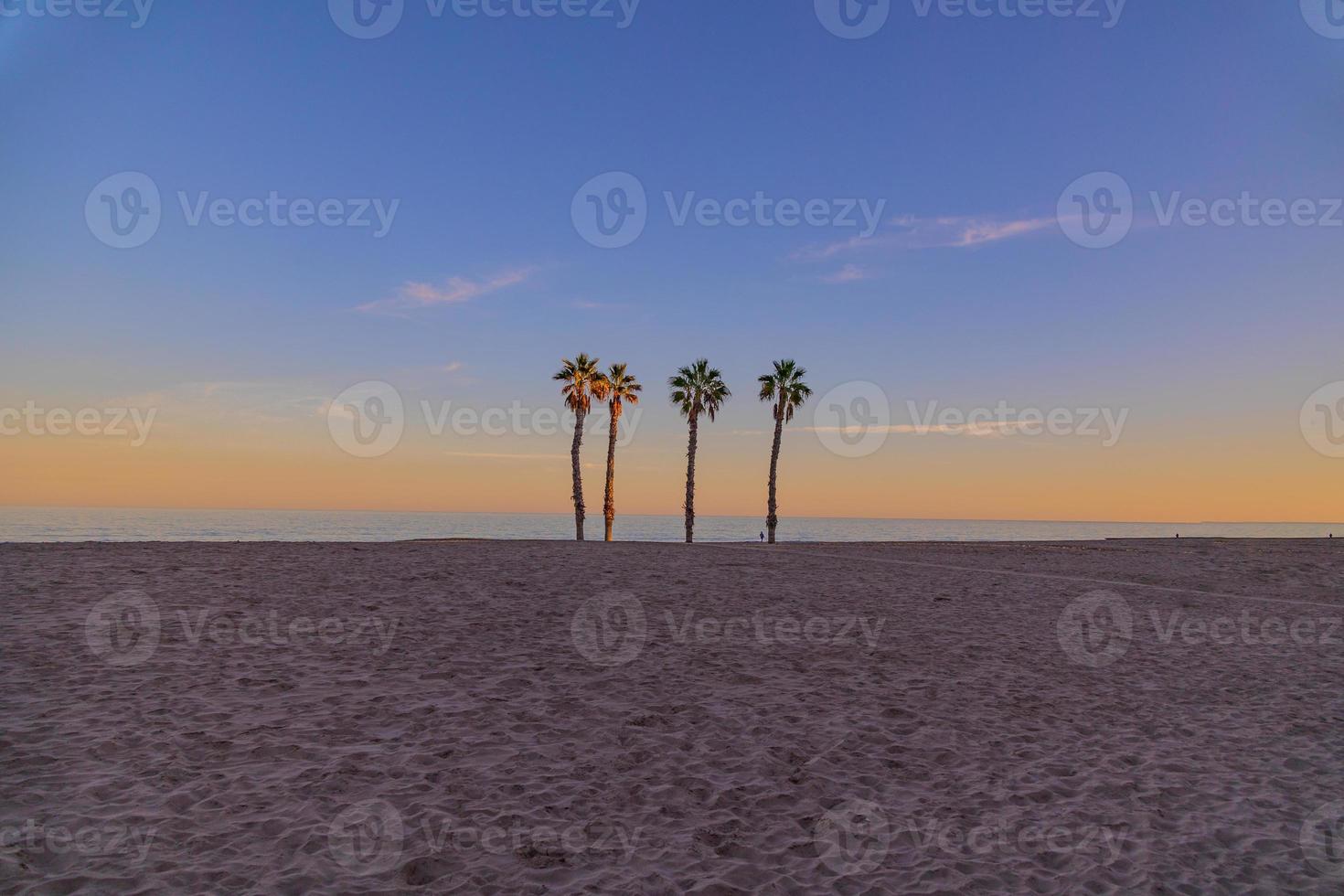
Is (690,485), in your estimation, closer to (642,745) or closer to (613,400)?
(613,400)

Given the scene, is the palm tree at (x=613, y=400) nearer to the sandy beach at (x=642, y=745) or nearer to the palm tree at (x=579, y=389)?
the palm tree at (x=579, y=389)

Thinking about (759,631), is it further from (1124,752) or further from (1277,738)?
(1277,738)

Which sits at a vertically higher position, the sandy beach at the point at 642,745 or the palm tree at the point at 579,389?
the palm tree at the point at 579,389

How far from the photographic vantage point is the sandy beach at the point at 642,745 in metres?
6.22

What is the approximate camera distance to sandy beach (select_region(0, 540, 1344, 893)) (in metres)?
6.22

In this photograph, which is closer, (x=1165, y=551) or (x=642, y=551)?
(x=642, y=551)

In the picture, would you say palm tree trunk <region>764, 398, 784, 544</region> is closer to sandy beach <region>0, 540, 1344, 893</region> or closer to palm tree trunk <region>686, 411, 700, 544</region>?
palm tree trunk <region>686, 411, 700, 544</region>

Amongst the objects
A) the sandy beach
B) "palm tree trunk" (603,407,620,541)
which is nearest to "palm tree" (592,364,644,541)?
"palm tree trunk" (603,407,620,541)

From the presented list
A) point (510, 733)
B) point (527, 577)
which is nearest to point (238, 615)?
point (527, 577)

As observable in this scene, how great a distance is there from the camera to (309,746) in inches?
336

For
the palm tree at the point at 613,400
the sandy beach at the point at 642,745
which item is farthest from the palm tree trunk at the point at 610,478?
the sandy beach at the point at 642,745

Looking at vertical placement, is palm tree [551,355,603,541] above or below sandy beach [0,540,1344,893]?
above

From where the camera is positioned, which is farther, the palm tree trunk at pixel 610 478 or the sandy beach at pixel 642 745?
the palm tree trunk at pixel 610 478

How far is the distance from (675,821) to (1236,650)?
15.1m
